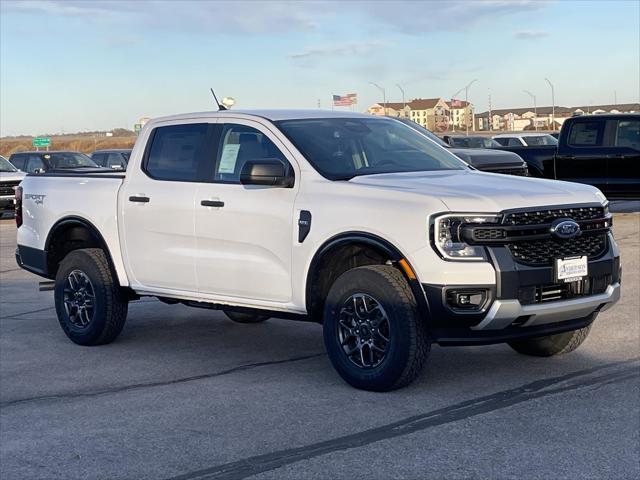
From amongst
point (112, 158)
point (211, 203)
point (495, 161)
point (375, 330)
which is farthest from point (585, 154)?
point (112, 158)

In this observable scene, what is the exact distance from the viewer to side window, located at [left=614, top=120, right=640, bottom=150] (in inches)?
776

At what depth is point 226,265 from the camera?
7.75 m

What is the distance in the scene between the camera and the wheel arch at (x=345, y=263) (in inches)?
261

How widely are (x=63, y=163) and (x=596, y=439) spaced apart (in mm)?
25602

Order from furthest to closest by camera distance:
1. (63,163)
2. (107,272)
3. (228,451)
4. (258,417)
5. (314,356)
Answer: (63,163), (107,272), (314,356), (258,417), (228,451)

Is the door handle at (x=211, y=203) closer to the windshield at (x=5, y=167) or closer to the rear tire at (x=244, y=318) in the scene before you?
the rear tire at (x=244, y=318)

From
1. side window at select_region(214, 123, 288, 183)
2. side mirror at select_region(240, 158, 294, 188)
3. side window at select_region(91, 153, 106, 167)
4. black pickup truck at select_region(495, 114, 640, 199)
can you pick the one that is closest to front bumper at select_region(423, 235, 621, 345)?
side mirror at select_region(240, 158, 294, 188)

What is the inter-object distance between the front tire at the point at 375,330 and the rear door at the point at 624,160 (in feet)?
45.5

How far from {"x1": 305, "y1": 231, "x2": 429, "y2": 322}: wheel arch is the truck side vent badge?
6.4 inches

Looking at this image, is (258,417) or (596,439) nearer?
→ (596,439)

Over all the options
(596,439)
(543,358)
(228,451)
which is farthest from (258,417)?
(543,358)

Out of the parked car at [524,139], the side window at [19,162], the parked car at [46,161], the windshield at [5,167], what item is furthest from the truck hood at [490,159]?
the parked car at [524,139]

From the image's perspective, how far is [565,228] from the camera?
6.66 meters

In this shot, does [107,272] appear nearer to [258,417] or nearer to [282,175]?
[282,175]
